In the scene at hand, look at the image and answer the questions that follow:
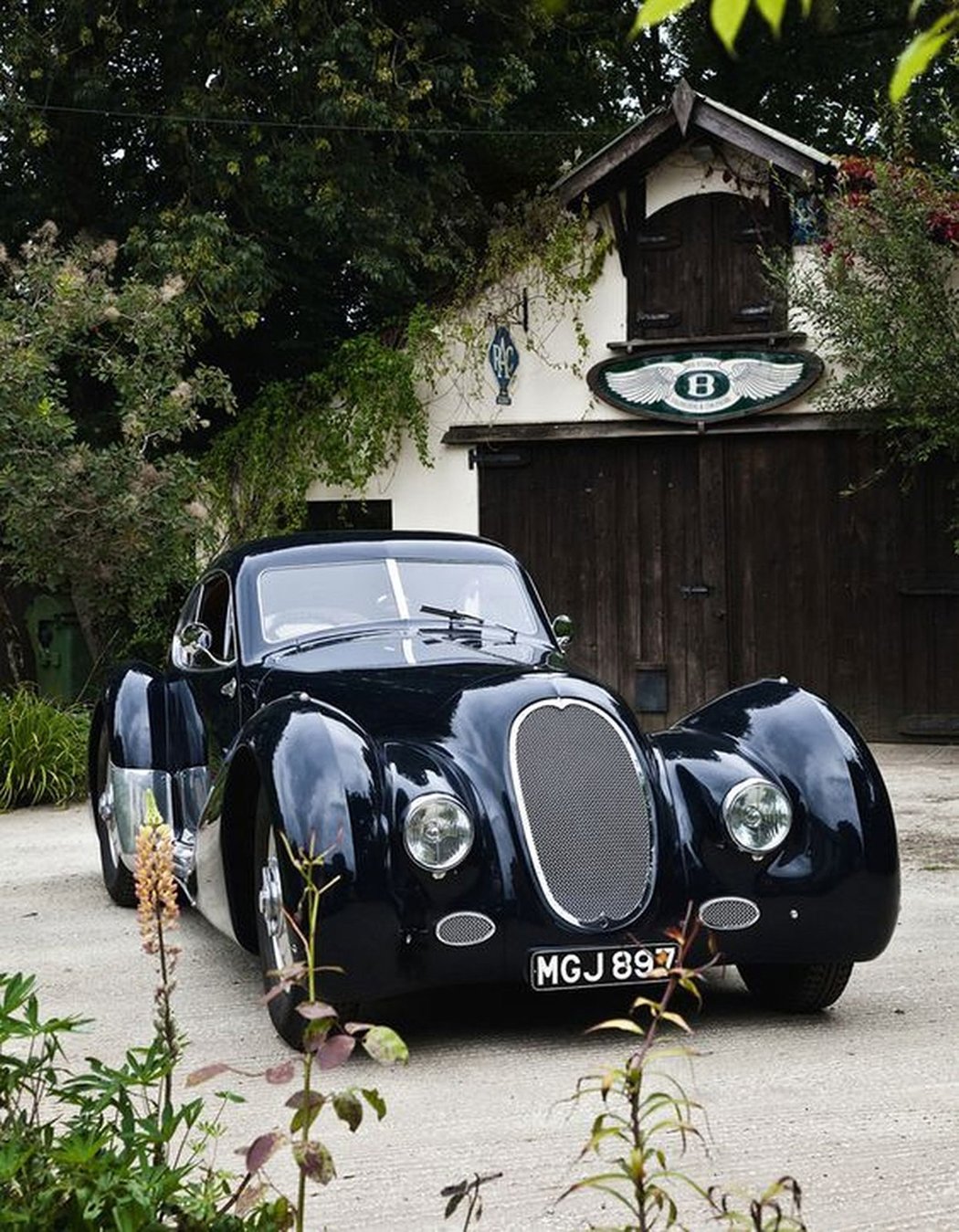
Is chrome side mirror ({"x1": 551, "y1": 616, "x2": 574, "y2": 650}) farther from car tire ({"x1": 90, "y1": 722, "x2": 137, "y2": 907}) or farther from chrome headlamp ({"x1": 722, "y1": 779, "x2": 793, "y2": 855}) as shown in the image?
car tire ({"x1": 90, "y1": 722, "x2": 137, "y2": 907})

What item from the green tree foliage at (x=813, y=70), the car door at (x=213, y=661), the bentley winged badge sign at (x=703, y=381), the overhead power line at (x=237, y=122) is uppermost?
the green tree foliage at (x=813, y=70)

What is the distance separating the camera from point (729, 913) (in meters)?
5.36

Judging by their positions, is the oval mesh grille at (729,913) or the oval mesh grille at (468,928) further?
the oval mesh grille at (729,913)

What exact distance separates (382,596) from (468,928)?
207 cm

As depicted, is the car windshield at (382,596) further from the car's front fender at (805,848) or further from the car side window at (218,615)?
the car's front fender at (805,848)

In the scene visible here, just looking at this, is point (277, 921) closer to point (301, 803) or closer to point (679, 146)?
point (301, 803)

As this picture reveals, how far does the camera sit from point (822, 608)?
14.4m

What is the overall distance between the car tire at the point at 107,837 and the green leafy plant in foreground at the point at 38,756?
3.15 m

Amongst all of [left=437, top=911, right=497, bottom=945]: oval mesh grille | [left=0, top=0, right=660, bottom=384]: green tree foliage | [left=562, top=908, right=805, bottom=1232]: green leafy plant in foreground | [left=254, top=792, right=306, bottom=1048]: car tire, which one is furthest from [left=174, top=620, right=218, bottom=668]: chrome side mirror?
[left=0, top=0, right=660, bottom=384]: green tree foliage

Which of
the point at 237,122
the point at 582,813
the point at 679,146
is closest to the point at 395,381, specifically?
the point at 237,122

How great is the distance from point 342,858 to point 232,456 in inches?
438

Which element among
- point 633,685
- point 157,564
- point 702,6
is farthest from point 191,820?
point 702,6

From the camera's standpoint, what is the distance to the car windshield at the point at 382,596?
271 inches

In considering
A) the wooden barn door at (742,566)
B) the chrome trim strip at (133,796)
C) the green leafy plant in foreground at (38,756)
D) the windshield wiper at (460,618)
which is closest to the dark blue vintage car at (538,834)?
the windshield wiper at (460,618)
